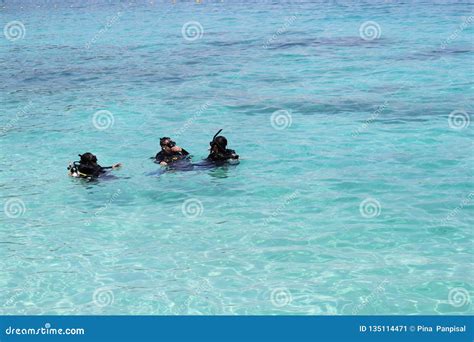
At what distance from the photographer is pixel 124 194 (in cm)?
1467

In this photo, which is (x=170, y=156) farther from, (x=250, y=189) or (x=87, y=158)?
(x=250, y=189)

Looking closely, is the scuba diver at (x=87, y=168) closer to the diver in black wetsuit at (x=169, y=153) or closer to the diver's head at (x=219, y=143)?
the diver in black wetsuit at (x=169, y=153)

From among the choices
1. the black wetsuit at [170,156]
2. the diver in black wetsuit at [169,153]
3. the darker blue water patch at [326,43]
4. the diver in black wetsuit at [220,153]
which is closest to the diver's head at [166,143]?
the diver in black wetsuit at [169,153]

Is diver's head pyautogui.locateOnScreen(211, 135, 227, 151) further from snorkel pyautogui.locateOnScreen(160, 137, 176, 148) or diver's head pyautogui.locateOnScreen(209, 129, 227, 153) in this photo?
snorkel pyautogui.locateOnScreen(160, 137, 176, 148)

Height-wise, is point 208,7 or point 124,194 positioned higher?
point 208,7

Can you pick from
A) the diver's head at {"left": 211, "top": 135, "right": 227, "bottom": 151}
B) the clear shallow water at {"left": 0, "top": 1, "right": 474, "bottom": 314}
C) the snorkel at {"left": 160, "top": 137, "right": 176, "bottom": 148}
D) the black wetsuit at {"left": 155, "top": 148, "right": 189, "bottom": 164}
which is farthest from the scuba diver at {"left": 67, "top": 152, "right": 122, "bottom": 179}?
the diver's head at {"left": 211, "top": 135, "right": 227, "bottom": 151}

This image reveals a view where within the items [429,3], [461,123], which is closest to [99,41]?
[429,3]

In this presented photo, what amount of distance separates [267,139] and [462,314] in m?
9.87

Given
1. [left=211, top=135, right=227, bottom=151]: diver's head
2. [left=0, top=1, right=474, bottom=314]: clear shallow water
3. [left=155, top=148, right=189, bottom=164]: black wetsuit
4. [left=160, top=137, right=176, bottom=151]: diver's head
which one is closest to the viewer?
[left=0, top=1, right=474, bottom=314]: clear shallow water

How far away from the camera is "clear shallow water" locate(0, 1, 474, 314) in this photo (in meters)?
10.4

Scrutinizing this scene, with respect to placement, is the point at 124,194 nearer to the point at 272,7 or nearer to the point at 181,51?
the point at 181,51

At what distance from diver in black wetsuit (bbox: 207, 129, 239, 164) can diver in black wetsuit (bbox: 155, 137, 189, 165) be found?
0.72 meters

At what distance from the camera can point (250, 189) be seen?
1471cm

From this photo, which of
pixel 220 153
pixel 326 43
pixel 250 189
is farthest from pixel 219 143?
pixel 326 43
